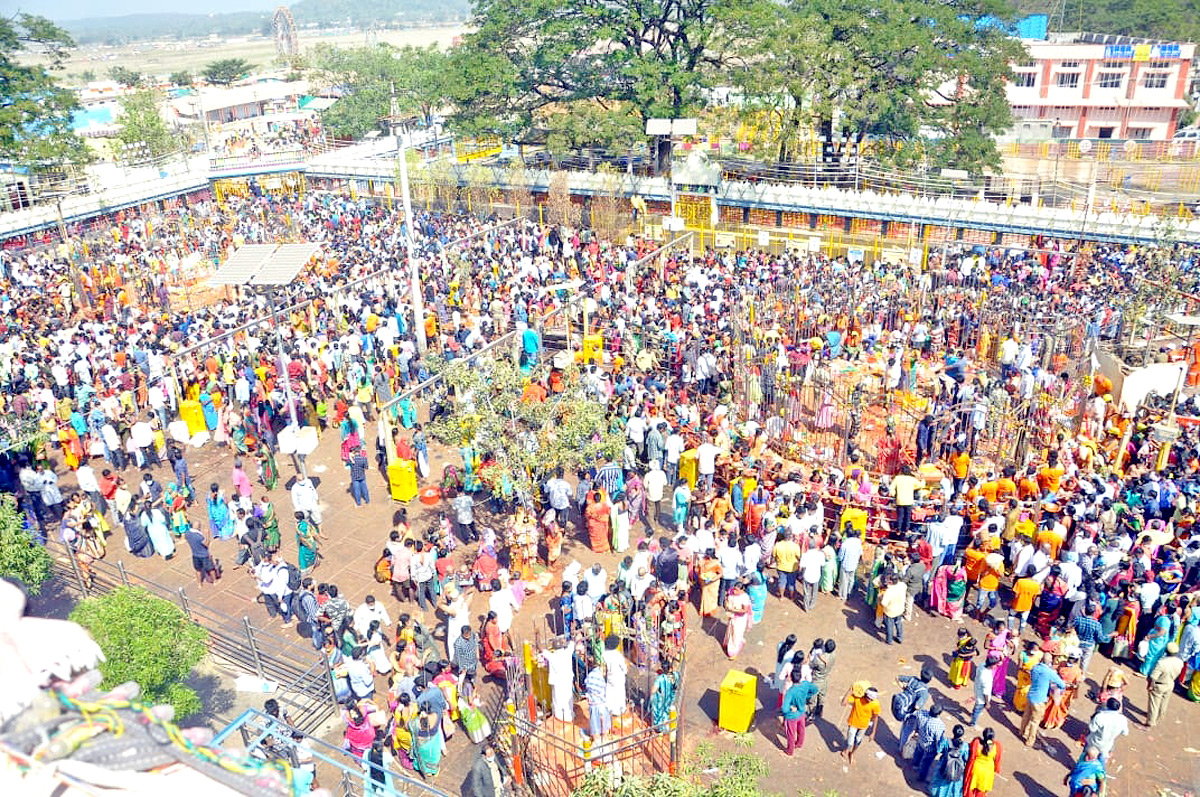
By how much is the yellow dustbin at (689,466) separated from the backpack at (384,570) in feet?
16.4

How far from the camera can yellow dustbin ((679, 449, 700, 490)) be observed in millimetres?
14656

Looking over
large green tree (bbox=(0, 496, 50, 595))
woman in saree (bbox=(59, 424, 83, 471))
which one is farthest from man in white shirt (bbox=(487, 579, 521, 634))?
woman in saree (bbox=(59, 424, 83, 471))

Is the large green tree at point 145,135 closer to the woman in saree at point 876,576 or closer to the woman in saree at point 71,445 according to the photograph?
the woman in saree at point 71,445

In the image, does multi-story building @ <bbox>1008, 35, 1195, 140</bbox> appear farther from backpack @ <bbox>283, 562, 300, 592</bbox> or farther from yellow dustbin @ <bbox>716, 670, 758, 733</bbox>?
backpack @ <bbox>283, 562, 300, 592</bbox>

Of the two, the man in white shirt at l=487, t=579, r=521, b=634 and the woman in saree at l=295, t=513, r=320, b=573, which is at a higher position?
the man in white shirt at l=487, t=579, r=521, b=634

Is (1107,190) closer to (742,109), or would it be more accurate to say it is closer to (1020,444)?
(742,109)

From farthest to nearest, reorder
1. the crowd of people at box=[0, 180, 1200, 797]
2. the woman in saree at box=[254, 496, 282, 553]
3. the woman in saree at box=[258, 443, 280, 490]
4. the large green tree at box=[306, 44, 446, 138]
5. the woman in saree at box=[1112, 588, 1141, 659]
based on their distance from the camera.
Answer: the large green tree at box=[306, 44, 446, 138] → the woman in saree at box=[258, 443, 280, 490] → the woman in saree at box=[254, 496, 282, 553] → the woman in saree at box=[1112, 588, 1141, 659] → the crowd of people at box=[0, 180, 1200, 797]

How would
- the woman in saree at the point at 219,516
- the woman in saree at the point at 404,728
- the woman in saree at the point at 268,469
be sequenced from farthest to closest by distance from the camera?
1. the woman in saree at the point at 268,469
2. the woman in saree at the point at 219,516
3. the woman in saree at the point at 404,728

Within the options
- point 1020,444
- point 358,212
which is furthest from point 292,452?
point 358,212

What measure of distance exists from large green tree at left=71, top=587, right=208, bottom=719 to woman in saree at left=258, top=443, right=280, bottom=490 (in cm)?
694

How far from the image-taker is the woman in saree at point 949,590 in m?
11.7

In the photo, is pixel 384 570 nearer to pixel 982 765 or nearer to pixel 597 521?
pixel 597 521

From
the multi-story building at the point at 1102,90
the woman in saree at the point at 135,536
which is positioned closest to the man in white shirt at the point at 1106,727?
the woman in saree at the point at 135,536

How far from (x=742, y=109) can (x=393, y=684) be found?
26329mm
